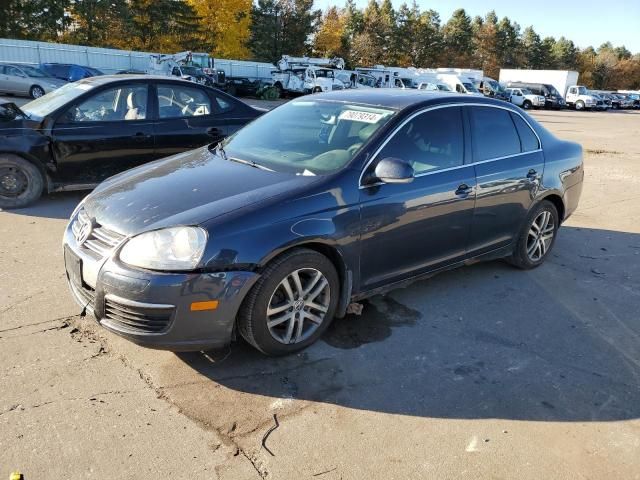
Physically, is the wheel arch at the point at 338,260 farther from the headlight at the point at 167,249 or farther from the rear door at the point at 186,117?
the rear door at the point at 186,117

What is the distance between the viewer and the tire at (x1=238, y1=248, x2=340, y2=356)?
10.3ft

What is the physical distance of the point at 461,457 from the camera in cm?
266

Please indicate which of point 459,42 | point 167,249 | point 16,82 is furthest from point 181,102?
point 459,42

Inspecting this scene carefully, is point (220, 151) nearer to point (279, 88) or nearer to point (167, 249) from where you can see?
point (167, 249)

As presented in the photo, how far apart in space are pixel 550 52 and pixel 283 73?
66.5 m

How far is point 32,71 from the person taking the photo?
73.7 feet

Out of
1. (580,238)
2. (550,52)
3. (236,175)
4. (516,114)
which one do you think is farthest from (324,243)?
(550,52)

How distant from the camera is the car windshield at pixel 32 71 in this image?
72.3ft

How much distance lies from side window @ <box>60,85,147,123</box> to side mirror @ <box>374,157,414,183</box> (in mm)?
4374

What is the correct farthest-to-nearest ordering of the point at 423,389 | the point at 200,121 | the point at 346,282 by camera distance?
1. the point at 200,121
2. the point at 346,282
3. the point at 423,389

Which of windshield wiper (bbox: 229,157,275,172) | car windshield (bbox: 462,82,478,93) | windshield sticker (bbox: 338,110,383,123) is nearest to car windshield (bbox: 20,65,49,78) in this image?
windshield wiper (bbox: 229,157,275,172)

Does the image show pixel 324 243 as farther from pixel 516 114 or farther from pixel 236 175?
pixel 516 114

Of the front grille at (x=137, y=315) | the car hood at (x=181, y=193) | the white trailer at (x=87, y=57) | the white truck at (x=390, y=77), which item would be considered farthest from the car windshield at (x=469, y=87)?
the front grille at (x=137, y=315)

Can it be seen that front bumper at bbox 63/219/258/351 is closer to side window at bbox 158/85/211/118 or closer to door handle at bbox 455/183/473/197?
door handle at bbox 455/183/473/197
